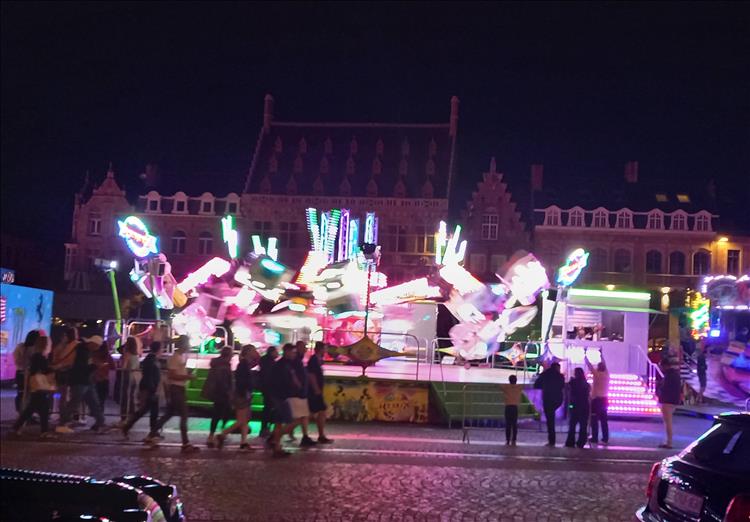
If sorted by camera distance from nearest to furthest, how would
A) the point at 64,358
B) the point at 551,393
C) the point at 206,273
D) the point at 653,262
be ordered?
the point at 64,358, the point at 551,393, the point at 206,273, the point at 653,262

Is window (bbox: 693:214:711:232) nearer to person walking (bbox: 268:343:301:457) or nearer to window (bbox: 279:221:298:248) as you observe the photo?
window (bbox: 279:221:298:248)

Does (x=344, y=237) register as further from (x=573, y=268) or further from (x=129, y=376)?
(x=129, y=376)

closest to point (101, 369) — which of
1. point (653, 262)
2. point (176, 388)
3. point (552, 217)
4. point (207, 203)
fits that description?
point (176, 388)

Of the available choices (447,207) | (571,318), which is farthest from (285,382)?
(447,207)

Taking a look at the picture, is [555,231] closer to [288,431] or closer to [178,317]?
[178,317]

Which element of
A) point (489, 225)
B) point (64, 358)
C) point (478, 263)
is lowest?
point (64, 358)

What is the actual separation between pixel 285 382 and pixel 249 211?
121 feet

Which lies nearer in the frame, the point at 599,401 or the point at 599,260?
the point at 599,401

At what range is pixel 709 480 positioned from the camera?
546 cm

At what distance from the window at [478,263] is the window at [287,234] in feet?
36.7

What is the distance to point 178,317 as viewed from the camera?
21.4 meters

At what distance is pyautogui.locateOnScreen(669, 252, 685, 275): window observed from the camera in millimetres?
46500

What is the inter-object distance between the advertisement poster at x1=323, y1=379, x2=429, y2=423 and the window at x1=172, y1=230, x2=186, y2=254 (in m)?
33.6

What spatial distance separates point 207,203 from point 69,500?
148 ft
